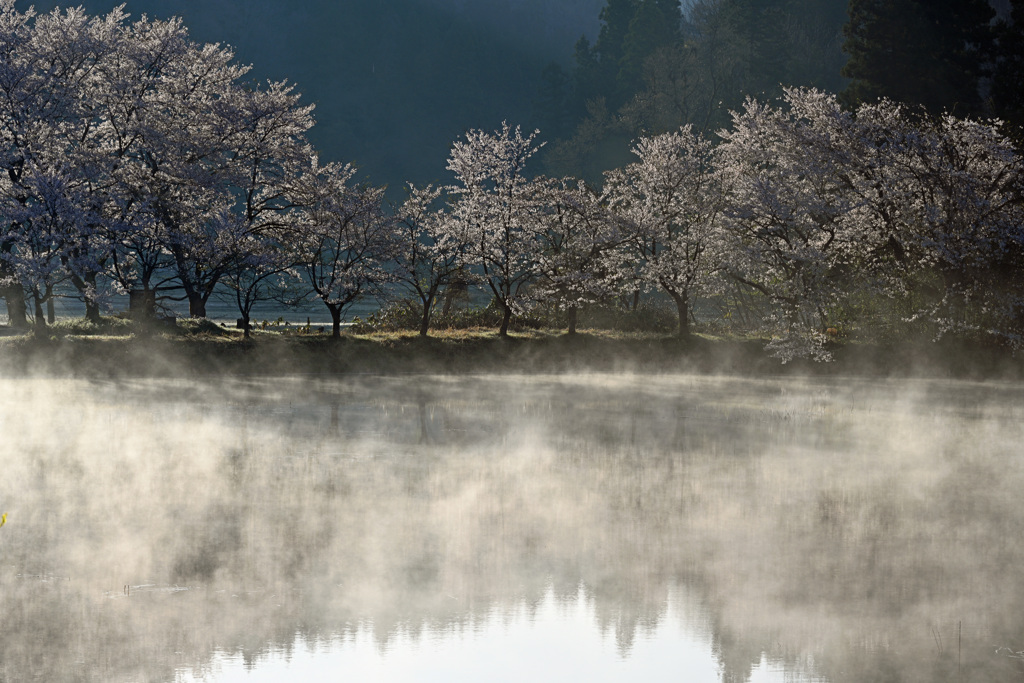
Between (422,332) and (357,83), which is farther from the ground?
(357,83)

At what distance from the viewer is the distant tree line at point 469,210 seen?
2795 cm

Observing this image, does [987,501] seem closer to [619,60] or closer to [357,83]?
[619,60]

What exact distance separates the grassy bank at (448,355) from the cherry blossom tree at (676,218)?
202cm

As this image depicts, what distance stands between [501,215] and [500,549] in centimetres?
2375

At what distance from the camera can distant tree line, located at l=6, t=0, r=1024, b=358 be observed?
91.7ft

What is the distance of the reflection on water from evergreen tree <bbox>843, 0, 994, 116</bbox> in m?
35.0

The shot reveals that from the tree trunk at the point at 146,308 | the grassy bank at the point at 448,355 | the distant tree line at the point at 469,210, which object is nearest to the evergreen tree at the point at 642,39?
the distant tree line at the point at 469,210

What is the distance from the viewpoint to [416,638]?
23.4 ft

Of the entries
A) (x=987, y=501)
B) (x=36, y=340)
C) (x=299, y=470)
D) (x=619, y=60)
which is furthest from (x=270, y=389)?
(x=619, y=60)

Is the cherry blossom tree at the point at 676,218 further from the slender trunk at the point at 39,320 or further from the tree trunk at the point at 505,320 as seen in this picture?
the slender trunk at the point at 39,320

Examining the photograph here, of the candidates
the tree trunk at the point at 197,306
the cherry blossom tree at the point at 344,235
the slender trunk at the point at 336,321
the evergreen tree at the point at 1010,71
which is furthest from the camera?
the evergreen tree at the point at 1010,71

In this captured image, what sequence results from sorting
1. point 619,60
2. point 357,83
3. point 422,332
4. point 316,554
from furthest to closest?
point 357,83, point 619,60, point 422,332, point 316,554

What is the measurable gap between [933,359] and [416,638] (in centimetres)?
2670

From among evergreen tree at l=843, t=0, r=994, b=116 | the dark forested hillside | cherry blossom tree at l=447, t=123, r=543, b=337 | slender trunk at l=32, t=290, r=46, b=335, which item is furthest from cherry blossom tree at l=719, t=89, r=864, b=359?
the dark forested hillside
